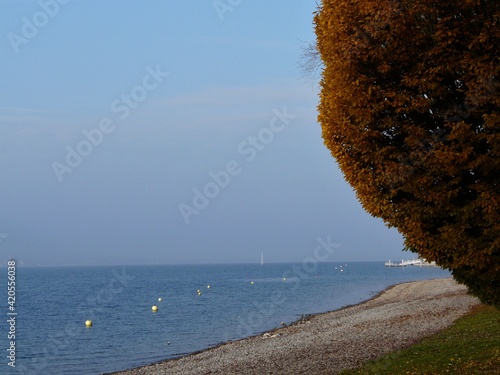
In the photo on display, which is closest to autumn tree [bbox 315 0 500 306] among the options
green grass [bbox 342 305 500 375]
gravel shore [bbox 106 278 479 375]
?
green grass [bbox 342 305 500 375]

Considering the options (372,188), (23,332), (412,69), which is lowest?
(23,332)

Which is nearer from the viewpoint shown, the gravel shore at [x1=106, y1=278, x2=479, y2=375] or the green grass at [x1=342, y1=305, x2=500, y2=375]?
the green grass at [x1=342, y1=305, x2=500, y2=375]

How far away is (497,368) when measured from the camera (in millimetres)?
14055

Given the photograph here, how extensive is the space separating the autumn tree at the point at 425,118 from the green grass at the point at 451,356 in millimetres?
3760

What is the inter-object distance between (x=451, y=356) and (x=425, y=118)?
8.58 meters

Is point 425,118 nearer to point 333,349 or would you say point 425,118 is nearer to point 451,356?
point 451,356

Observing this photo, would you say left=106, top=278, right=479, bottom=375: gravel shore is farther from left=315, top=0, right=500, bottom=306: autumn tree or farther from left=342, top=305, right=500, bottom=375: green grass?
left=315, top=0, right=500, bottom=306: autumn tree

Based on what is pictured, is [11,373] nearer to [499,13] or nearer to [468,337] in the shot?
[468,337]

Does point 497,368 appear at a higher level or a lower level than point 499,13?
lower

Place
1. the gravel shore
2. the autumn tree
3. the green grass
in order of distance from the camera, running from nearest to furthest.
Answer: the autumn tree < the green grass < the gravel shore

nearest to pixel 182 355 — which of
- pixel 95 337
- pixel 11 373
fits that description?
pixel 11 373

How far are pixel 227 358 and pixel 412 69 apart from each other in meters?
20.0

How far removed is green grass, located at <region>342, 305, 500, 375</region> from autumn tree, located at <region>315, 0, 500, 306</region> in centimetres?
376

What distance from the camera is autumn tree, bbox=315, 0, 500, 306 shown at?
34.1 ft
